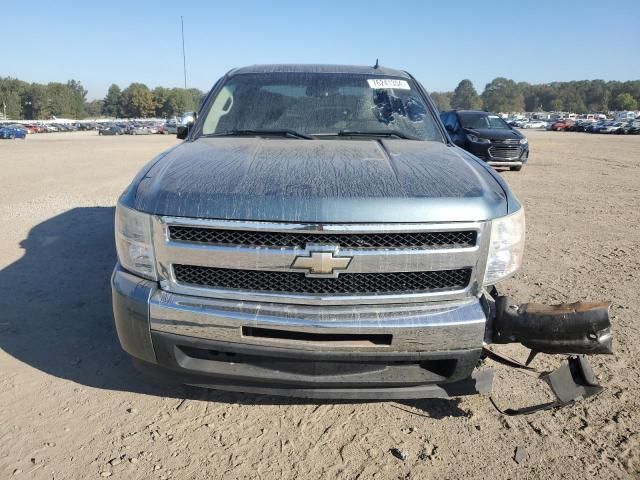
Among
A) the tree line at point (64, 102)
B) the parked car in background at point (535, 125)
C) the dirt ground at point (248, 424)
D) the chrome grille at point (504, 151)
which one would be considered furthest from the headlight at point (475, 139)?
the tree line at point (64, 102)

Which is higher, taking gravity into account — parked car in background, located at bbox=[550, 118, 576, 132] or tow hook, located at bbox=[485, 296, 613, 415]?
tow hook, located at bbox=[485, 296, 613, 415]

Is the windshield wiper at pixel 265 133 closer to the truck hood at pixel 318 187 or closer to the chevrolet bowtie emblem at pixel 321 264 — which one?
the truck hood at pixel 318 187

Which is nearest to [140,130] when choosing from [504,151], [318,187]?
[504,151]

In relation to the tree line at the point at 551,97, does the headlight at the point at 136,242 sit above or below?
below

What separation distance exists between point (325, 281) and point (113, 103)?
18189 centimetres

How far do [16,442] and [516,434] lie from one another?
98.7 inches

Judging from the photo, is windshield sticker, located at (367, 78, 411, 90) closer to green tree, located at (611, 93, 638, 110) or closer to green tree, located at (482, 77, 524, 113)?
green tree, located at (611, 93, 638, 110)

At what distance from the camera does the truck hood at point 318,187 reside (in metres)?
2.10

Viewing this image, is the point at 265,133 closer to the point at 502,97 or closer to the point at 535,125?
the point at 535,125

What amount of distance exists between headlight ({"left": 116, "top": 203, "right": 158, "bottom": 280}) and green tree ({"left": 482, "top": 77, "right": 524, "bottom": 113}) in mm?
159496

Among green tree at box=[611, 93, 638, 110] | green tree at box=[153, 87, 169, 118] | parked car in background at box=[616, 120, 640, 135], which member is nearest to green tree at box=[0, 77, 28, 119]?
green tree at box=[153, 87, 169, 118]

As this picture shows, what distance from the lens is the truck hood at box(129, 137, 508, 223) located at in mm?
2096

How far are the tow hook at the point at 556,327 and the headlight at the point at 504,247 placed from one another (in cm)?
13

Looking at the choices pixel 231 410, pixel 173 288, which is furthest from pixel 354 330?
pixel 231 410
